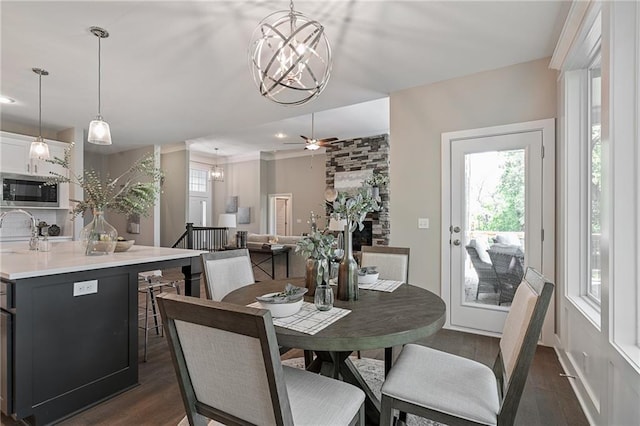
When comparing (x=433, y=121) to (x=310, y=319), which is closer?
(x=310, y=319)

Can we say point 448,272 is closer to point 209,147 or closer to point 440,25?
point 440,25

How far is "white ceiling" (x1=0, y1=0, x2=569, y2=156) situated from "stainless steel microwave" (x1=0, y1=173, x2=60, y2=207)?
985mm

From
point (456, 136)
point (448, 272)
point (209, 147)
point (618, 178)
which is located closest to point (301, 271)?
point (448, 272)

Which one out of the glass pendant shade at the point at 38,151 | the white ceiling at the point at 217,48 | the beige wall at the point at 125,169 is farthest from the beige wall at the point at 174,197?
the glass pendant shade at the point at 38,151

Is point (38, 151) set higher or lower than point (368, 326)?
higher

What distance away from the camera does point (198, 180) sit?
988 cm

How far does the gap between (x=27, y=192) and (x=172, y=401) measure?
4723 mm

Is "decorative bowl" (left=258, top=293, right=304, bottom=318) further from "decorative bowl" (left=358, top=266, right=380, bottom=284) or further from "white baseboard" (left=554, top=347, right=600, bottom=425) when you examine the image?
"white baseboard" (left=554, top=347, right=600, bottom=425)

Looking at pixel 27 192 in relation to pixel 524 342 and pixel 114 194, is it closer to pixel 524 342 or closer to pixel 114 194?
pixel 114 194

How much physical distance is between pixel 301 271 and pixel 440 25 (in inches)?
158

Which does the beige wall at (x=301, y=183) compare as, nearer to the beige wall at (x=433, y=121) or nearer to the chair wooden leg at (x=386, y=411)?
the beige wall at (x=433, y=121)

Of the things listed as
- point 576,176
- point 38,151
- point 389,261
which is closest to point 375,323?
point 389,261

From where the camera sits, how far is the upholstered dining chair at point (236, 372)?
0.90 m

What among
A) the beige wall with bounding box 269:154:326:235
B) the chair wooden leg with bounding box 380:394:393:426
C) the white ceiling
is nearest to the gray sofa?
the white ceiling
